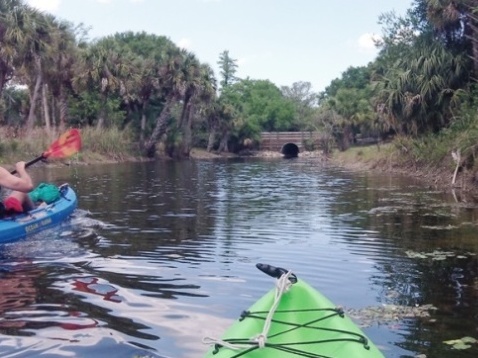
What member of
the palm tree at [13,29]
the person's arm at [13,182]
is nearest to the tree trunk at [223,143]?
the palm tree at [13,29]

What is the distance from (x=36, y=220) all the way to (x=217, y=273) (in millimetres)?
3810

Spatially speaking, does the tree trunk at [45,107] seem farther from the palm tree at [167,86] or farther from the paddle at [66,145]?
the paddle at [66,145]

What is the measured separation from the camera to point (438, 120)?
27391 mm

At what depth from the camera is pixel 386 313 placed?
6008 millimetres

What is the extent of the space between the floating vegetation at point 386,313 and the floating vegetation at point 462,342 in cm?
66

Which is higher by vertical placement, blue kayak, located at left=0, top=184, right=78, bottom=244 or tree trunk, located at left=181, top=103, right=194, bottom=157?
tree trunk, located at left=181, top=103, right=194, bottom=157

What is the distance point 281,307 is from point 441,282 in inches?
154

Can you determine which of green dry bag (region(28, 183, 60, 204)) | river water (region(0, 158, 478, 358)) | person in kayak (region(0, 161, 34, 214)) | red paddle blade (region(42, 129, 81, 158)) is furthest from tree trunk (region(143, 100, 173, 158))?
person in kayak (region(0, 161, 34, 214))

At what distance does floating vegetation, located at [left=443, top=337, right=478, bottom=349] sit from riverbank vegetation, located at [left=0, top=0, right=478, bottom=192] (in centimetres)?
1365

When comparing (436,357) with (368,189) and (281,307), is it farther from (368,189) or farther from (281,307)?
(368,189)

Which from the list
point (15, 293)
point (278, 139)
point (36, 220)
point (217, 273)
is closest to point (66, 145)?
point (36, 220)

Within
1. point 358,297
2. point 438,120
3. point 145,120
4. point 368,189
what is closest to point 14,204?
point 358,297

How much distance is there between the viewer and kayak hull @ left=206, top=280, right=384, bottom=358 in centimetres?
360

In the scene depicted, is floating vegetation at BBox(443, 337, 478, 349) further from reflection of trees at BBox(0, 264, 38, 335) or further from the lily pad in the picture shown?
reflection of trees at BBox(0, 264, 38, 335)
